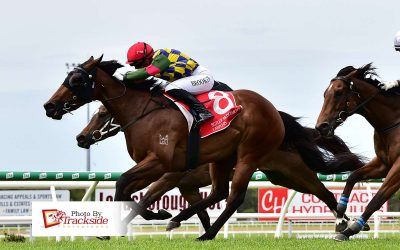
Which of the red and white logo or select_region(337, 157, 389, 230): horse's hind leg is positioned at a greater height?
select_region(337, 157, 389, 230): horse's hind leg

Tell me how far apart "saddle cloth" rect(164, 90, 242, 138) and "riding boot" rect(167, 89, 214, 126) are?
0.04 m

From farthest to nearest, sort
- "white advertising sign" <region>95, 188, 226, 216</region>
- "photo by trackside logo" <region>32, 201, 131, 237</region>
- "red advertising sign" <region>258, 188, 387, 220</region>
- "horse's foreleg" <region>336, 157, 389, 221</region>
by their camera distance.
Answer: "red advertising sign" <region>258, 188, 387, 220</region> < "white advertising sign" <region>95, 188, 226, 216</region> < "horse's foreleg" <region>336, 157, 389, 221</region> < "photo by trackside logo" <region>32, 201, 131, 237</region>

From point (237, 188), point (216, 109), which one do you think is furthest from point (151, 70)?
point (237, 188)

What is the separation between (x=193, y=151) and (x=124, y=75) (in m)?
0.89

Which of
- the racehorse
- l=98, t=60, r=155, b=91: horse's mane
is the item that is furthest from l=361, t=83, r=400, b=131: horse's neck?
l=98, t=60, r=155, b=91: horse's mane

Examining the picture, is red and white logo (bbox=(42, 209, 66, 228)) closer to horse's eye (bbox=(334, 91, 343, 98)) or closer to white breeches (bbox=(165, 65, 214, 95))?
white breeches (bbox=(165, 65, 214, 95))

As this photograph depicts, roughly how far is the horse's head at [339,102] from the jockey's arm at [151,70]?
1398 mm

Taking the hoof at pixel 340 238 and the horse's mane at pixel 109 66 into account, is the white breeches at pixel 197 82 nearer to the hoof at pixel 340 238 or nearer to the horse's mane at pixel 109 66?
the horse's mane at pixel 109 66

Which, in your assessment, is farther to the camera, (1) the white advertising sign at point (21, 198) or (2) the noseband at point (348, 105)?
(1) the white advertising sign at point (21, 198)

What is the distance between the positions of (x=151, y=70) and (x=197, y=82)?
494mm

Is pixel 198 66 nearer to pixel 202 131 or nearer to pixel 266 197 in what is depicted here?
pixel 202 131

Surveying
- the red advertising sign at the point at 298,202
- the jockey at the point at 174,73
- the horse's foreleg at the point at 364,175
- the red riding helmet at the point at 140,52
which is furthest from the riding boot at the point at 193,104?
the red advertising sign at the point at 298,202

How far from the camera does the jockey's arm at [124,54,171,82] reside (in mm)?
7691

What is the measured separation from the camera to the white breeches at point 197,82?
25.9 feet
